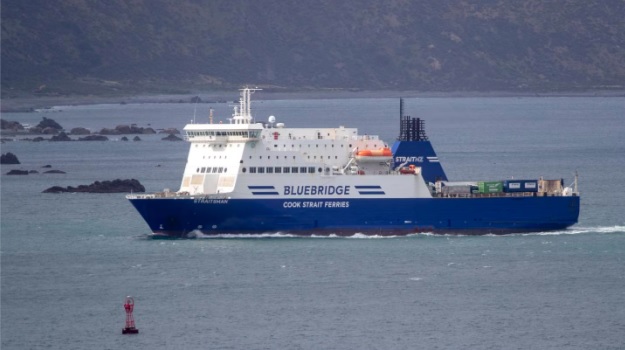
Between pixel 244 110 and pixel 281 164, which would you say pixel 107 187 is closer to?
pixel 244 110

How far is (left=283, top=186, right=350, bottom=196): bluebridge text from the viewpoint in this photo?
60.0 meters

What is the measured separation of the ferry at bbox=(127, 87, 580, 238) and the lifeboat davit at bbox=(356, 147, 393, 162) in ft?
0.12

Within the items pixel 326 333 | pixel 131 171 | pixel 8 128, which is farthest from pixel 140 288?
pixel 8 128

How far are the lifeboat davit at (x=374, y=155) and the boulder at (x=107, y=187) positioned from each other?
20815mm

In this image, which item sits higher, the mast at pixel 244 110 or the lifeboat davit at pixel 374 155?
the mast at pixel 244 110

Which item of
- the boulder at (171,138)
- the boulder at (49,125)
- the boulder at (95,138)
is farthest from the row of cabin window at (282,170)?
the boulder at (49,125)

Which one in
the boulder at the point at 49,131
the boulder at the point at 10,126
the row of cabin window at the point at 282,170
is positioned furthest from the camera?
the boulder at the point at 10,126

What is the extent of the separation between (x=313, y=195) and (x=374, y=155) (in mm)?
2689

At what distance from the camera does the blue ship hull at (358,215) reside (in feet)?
195

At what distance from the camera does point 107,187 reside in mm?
80438

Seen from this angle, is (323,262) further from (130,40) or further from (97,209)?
(130,40)

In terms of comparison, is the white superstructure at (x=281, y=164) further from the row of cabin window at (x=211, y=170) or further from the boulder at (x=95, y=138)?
the boulder at (x=95, y=138)

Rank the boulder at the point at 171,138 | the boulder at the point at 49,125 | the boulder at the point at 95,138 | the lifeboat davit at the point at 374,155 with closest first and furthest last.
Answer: the lifeboat davit at the point at 374,155 → the boulder at the point at 171,138 → the boulder at the point at 95,138 → the boulder at the point at 49,125

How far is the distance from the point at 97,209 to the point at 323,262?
63.8 feet
